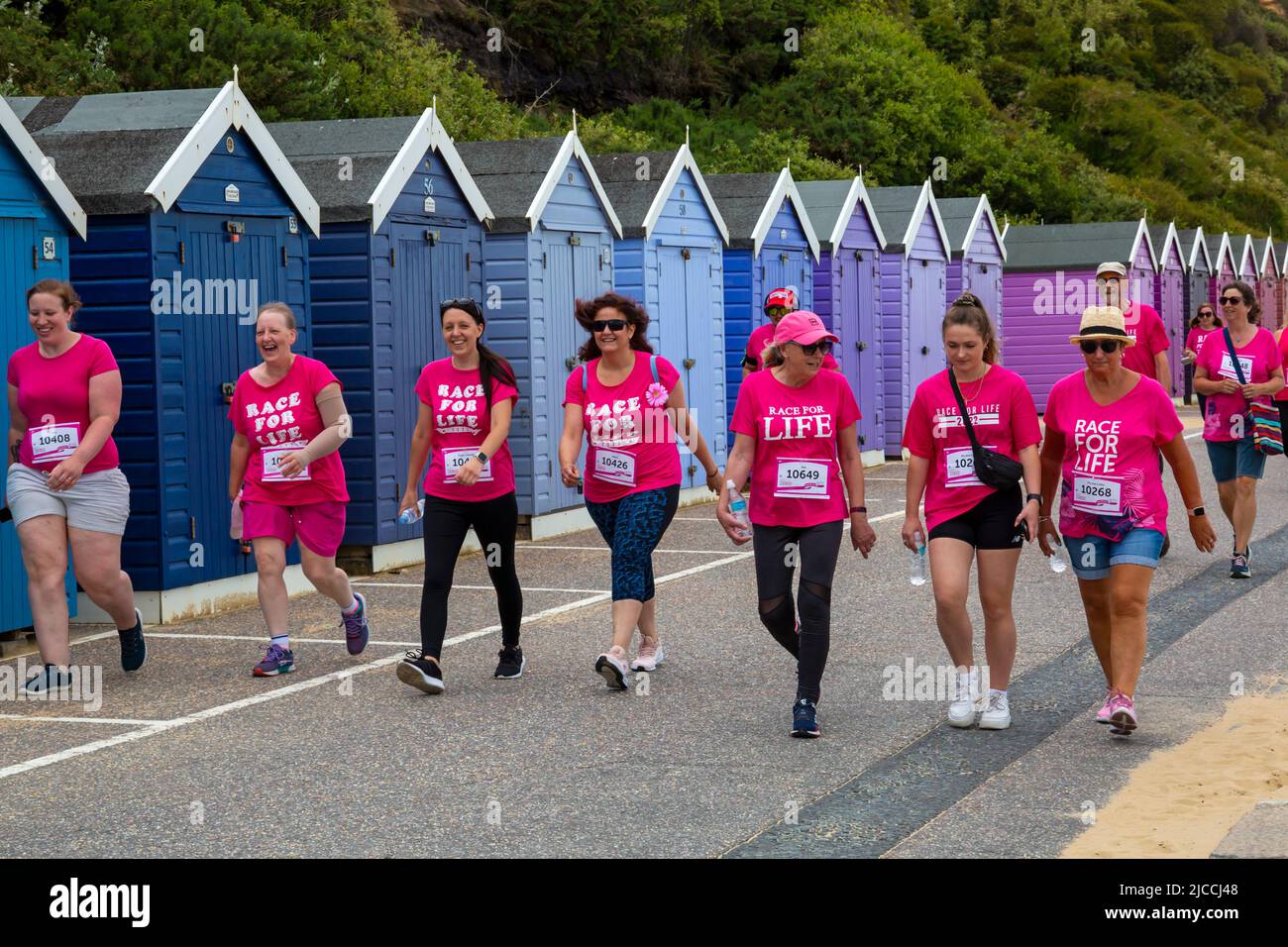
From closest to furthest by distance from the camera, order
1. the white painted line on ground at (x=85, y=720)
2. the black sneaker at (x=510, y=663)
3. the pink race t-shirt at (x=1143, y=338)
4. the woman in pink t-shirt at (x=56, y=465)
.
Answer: the white painted line on ground at (x=85, y=720)
the woman in pink t-shirt at (x=56, y=465)
the black sneaker at (x=510, y=663)
the pink race t-shirt at (x=1143, y=338)

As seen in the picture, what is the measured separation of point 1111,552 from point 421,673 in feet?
9.67

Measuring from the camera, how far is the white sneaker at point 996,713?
720cm

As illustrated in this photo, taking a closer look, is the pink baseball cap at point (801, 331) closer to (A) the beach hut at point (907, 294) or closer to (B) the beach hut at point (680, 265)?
(B) the beach hut at point (680, 265)

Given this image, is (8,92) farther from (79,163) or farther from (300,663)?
(300,663)

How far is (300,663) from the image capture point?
890 cm

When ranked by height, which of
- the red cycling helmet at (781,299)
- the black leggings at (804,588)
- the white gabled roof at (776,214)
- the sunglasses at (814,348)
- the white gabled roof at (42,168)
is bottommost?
the black leggings at (804,588)

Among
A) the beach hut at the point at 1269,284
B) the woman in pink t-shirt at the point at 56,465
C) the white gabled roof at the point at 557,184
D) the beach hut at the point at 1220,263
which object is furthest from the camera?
the beach hut at the point at 1269,284

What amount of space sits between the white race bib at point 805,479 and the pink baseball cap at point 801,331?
476mm

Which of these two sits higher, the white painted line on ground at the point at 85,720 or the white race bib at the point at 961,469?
the white race bib at the point at 961,469

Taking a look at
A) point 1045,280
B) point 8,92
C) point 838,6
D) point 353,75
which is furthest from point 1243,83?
point 8,92

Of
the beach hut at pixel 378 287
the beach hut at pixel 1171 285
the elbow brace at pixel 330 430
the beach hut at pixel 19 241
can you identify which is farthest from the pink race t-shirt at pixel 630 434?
the beach hut at pixel 1171 285

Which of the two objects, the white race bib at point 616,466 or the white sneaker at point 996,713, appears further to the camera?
Answer: the white race bib at point 616,466

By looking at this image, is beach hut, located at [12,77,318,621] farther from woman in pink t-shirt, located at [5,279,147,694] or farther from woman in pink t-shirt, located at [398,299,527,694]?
woman in pink t-shirt, located at [398,299,527,694]

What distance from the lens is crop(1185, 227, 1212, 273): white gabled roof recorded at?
116ft
